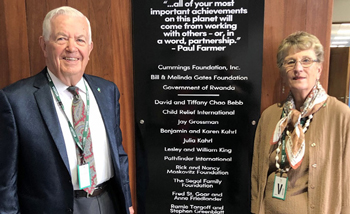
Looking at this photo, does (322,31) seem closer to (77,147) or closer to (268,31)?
(268,31)

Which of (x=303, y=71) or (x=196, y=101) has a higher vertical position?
(x=303, y=71)

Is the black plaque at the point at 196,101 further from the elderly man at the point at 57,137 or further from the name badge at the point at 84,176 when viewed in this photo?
the name badge at the point at 84,176

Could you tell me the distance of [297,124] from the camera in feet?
4.19

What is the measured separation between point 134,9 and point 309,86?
3.93ft

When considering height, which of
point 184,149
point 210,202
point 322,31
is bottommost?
point 210,202

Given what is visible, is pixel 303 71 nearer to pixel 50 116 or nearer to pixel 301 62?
pixel 301 62

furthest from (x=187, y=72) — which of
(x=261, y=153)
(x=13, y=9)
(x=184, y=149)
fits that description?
(x=13, y=9)

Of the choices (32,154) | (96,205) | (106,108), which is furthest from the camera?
(106,108)

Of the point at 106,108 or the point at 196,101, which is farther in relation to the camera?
the point at 196,101

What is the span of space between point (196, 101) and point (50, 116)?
2.97ft

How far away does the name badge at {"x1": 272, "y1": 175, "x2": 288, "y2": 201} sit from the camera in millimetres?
1295

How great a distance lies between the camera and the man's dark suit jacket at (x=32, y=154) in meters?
1.04

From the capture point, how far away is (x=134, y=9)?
1.59 metres

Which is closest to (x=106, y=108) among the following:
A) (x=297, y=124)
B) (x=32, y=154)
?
(x=32, y=154)
